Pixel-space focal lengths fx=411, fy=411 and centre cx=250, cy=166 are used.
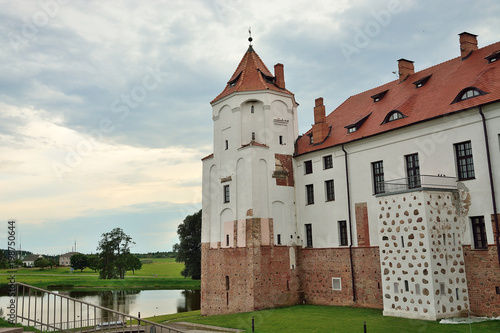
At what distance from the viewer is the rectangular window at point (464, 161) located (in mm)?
18891

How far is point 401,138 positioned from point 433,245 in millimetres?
6347

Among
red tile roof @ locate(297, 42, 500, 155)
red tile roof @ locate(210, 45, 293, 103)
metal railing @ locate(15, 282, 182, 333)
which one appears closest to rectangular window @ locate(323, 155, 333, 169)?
red tile roof @ locate(297, 42, 500, 155)

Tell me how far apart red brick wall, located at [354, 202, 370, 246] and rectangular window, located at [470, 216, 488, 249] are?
5834 millimetres

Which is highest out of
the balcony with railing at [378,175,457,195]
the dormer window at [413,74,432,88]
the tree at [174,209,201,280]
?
the dormer window at [413,74,432,88]

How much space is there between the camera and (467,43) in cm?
2358

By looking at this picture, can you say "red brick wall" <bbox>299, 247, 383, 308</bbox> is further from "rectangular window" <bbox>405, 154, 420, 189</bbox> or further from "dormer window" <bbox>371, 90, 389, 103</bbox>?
"dormer window" <bbox>371, 90, 389, 103</bbox>

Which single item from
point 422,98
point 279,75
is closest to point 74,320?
point 422,98

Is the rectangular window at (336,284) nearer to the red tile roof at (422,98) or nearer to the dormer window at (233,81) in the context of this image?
the red tile roof at (422,98)

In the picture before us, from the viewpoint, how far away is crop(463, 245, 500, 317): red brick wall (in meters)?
17.4

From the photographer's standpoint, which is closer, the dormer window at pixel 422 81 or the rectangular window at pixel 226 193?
the dormer window at pixel 422 81

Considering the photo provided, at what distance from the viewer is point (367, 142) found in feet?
78.5

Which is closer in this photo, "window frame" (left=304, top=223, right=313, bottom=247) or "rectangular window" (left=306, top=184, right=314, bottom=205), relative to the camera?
"window frame" (left=304, top=223, right=313, bottom=247)

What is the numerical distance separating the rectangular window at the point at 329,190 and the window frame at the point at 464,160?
8.28 metres

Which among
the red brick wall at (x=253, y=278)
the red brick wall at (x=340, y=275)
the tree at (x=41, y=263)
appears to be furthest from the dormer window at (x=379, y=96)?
the tree at (x=41, y=263)
